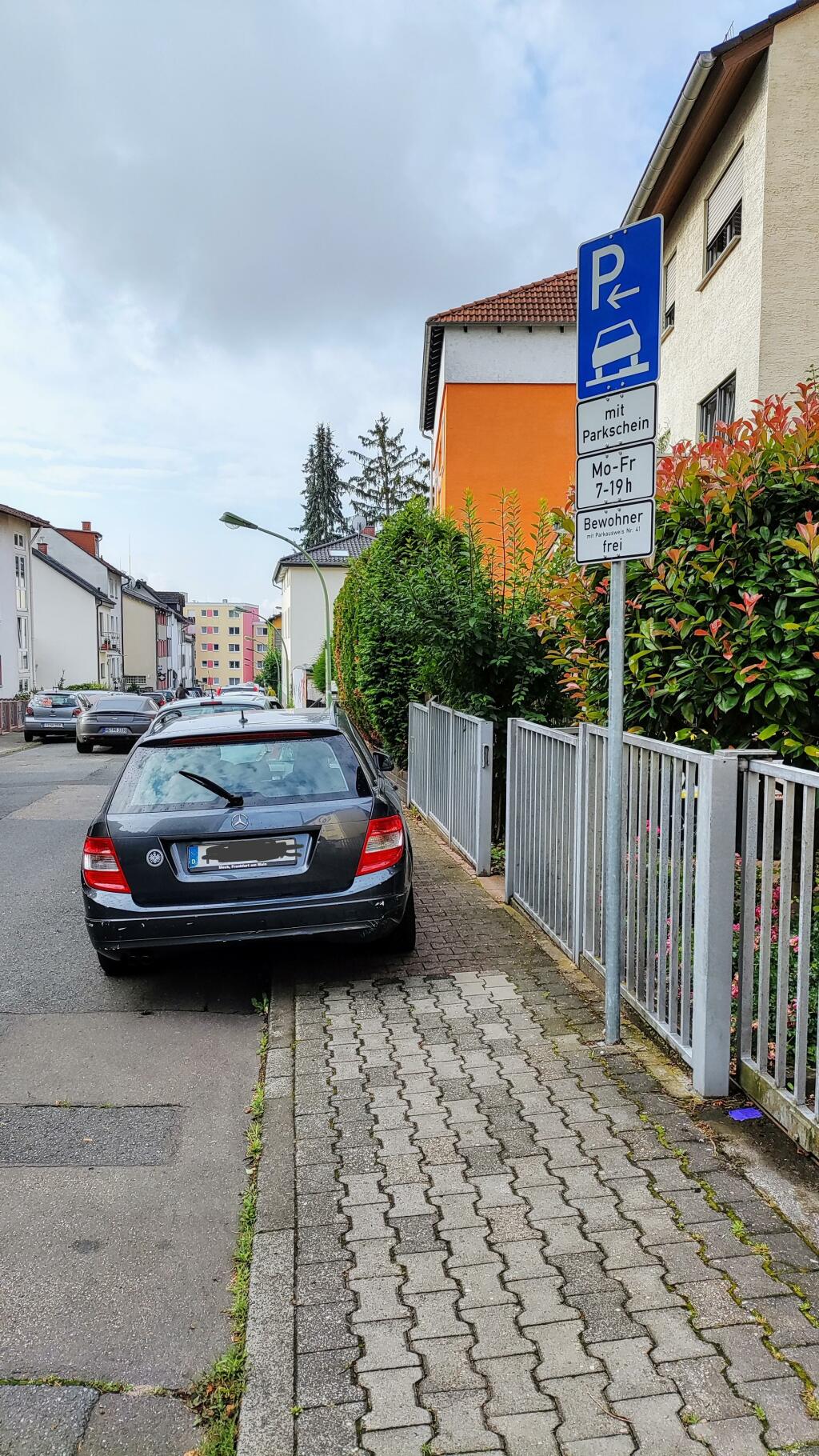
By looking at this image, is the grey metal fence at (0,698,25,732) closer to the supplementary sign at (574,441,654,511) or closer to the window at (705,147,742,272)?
the window at (705,147,742,272)

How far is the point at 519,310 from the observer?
85.3ft

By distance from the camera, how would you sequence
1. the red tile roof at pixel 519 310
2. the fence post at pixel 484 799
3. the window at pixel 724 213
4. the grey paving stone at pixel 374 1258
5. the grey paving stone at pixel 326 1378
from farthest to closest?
the red tile roof at pixel 519 310 < the window at pixel 724 213 < the fence post at pixel 484 799 < the grey paving stone at pixel 374 1258 < the grey paving stone at pixel 326 1378

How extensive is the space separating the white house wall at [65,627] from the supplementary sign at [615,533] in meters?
64.5

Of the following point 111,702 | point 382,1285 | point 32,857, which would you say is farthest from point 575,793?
point 111,702

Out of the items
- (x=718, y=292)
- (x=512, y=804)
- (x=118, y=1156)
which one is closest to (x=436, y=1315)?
(x=118, y=1156)

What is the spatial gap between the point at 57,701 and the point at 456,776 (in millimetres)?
25116

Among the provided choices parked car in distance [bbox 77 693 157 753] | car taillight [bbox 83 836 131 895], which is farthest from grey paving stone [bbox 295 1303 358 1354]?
parked car in distance [bbox 77 693 157 753]

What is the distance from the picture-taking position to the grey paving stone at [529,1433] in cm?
221

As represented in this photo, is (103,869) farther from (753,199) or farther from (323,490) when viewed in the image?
(323,490)

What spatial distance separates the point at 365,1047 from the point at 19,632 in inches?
2055

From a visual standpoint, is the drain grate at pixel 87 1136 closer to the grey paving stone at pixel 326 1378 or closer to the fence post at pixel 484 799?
the grey paving stone at pixel 326 1378

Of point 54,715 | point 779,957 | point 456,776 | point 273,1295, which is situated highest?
point 779,957

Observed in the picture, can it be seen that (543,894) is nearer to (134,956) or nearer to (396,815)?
Answer: (396,815)

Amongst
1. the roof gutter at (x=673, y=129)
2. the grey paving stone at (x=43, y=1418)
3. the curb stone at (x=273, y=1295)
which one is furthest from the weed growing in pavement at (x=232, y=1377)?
the roof gutter at (x=673, y=129)
